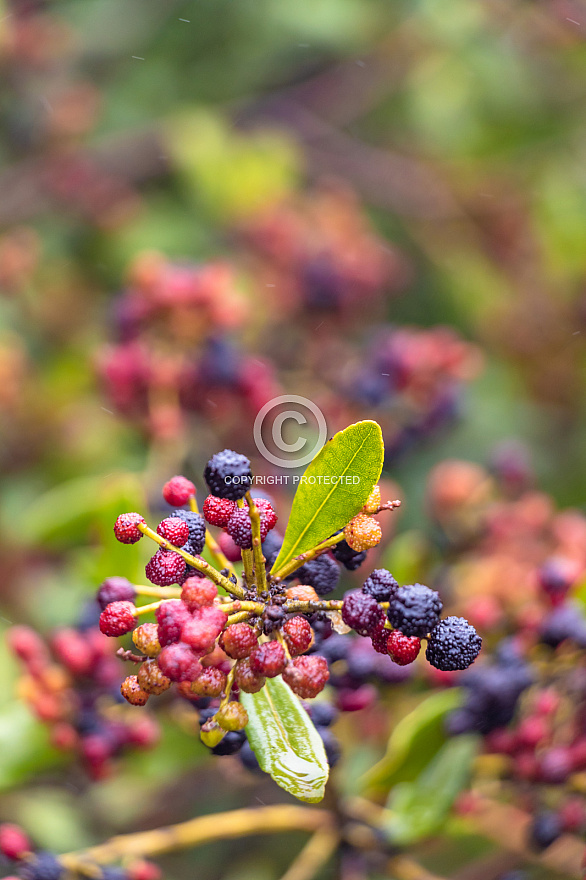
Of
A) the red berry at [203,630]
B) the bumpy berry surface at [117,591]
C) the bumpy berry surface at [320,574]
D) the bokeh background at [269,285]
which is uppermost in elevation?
the red berry at [203,630]

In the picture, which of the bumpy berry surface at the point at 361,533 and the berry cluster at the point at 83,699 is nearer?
the bumpy berry surface at the point at 361,533

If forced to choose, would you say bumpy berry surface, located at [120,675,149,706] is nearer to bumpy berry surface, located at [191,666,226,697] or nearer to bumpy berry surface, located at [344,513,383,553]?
bumpy berry surface, located at [191,666,226,697]

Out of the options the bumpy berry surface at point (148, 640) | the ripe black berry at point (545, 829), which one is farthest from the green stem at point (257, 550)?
the ripe black berry at point (545, 829)

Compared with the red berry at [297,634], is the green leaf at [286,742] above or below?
below

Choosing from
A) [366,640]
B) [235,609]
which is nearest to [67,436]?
[366,640]

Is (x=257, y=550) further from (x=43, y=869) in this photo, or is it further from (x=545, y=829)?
(x=545, y=829)

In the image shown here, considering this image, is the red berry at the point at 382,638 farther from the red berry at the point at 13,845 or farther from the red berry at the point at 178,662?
the red berry at the point at 13,845

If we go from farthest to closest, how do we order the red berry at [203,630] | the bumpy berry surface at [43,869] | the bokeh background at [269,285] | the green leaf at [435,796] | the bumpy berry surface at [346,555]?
1. the bokeh background at [269,285]
2. the green leaf at [435,796]
3. the bumpy berry surface at [43,869]
4. the bumpy berry surface at [346,555]
5. the red berry at [203,630]

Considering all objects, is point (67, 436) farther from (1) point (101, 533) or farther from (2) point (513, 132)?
(2) point (513, 132)
